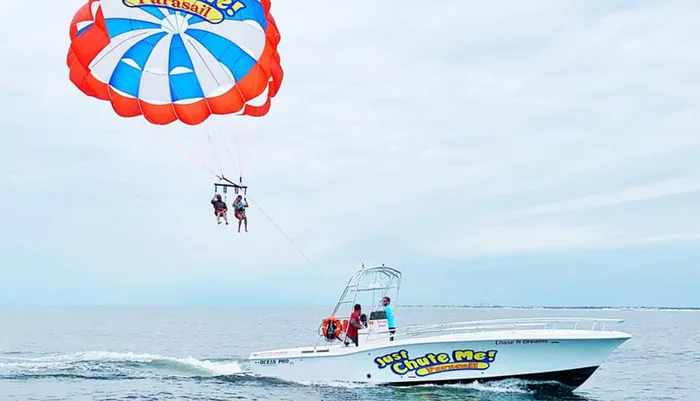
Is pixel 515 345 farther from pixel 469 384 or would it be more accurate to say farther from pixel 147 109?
pixel 147 109

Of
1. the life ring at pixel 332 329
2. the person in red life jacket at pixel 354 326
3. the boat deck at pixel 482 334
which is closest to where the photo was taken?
the boat deck at pixel 482 334

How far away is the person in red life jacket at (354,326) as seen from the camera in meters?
18.7

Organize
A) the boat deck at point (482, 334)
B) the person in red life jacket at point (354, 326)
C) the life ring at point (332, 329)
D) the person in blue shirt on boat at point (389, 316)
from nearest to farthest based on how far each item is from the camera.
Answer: the boat deck at point (482, 334) < the person in blue shirt on boat at point (389, 316) < the person in red life jacket at point (354, 326) < the life ring at point (332, 329)

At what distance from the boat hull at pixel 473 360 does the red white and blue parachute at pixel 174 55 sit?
6688 mm

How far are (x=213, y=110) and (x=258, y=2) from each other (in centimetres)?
266

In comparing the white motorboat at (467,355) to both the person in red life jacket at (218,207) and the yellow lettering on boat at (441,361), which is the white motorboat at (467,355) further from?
the person in red life jacket at (218,207)

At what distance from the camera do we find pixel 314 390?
18250 mm

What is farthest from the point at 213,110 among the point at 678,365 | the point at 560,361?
the point at 678,365

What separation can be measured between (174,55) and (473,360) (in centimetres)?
987

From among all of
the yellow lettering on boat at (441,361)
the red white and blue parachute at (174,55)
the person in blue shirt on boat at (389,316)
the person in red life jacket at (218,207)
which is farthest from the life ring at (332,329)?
the red white and blue parachute at (174,55)

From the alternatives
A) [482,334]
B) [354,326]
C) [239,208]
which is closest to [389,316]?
[354,326]

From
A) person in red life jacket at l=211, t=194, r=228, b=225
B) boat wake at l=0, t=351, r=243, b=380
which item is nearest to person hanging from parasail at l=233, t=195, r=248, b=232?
person in red life jacket at l=211, t=194, r=228, b=225

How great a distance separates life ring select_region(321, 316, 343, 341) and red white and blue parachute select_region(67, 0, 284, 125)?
5.77 m

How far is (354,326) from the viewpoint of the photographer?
18781 millimetres
